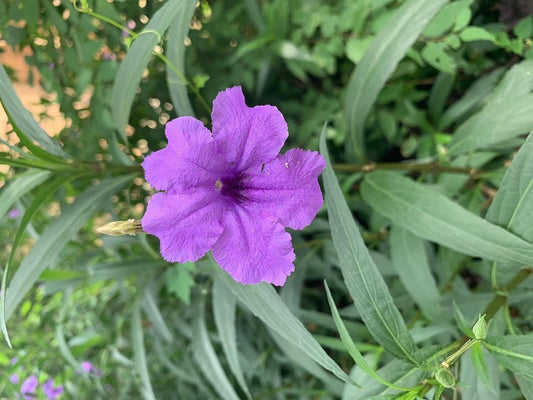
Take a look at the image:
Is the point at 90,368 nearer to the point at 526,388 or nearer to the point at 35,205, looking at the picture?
the point at 35,205

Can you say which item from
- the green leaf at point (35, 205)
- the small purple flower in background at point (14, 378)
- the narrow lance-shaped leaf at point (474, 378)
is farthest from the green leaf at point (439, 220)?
the small purple flower in background at point (14, 378)

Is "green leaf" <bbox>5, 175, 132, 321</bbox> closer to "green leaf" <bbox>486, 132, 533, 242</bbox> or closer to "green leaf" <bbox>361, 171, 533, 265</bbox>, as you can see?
"green leaf" <bbox>361, 171, 533, 265</bbox>

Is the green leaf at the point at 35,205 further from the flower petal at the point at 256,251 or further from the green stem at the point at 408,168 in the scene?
the green stem at the point at 408,168

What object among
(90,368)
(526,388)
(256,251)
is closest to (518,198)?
(526,388)

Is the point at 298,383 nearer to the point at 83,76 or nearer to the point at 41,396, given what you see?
the point at 41,396

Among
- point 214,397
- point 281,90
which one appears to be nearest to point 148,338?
point 214,397

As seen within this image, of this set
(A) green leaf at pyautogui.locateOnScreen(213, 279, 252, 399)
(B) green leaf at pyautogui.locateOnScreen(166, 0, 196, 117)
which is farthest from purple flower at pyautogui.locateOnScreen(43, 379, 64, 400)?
(B) green leaf at pyautogui.locateOnScreen(166, 0, 196, 117)

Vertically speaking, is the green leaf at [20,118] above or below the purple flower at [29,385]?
above
